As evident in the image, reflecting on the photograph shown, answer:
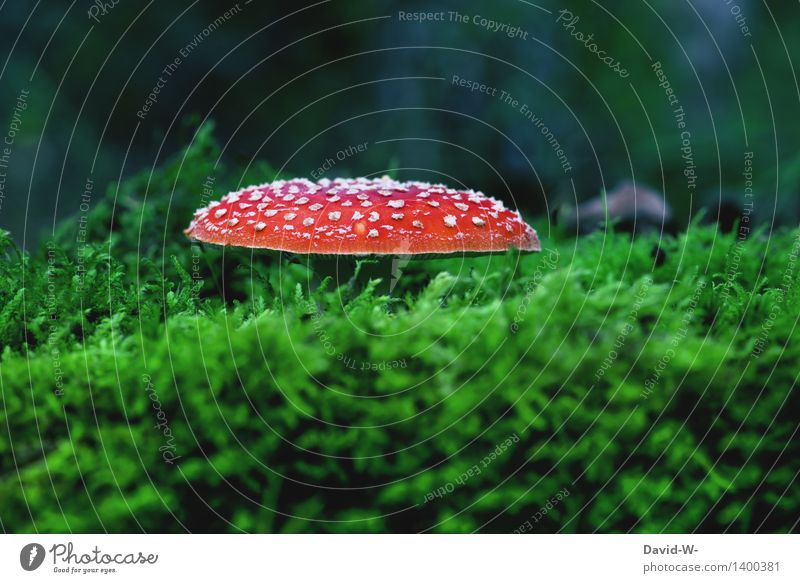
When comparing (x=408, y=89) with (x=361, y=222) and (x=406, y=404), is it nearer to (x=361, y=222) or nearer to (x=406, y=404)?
(x=361, y=222)

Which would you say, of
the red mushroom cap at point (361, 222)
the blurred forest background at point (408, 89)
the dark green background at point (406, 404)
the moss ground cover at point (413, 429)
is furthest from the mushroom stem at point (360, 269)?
the blurred forest background at point (408, 89)

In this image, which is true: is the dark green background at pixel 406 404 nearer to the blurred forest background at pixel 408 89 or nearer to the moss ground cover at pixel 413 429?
the moss ground cover at pixel 413 429

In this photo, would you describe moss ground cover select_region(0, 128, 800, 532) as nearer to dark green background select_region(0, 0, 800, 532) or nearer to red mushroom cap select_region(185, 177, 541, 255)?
dark green background select_region(0, 0, 800, 532)

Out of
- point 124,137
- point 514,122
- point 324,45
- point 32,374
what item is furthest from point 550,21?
point 32,374

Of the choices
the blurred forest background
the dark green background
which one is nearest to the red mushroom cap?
the dark green background

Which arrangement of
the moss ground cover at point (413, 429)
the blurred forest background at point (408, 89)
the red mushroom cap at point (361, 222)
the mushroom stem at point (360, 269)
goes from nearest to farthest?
1. the moss ground cover at point (413, 429)
2. the red mushroom cap at point (361, 222)
3. the mushroom stem at point (360, 269)
4. the blurred forest background at point (408, 89)

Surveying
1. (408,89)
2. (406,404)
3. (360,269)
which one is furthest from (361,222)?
(408,89)
